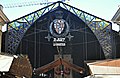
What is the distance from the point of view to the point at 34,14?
2417cm

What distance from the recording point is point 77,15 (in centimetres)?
2402

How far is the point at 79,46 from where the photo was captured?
24.0 metres

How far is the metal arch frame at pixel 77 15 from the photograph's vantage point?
23281mm

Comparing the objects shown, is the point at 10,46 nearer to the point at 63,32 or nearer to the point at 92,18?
the point at 63,32

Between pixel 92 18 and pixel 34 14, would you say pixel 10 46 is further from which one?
pixel 92 18

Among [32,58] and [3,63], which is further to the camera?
[32,58]

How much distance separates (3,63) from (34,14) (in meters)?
13.6

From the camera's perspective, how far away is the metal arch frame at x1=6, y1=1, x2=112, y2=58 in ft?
76.4

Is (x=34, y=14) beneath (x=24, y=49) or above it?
above

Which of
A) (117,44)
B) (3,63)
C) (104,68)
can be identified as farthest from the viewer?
(117,44)

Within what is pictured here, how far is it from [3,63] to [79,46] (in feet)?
44.8

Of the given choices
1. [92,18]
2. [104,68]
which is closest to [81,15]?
[92,18]

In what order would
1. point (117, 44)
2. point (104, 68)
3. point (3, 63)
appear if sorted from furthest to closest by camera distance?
point (117, 44) → point (104, 68) → point (3, 63)

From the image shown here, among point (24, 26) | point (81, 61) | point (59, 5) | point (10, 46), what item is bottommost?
point (81, 61)
